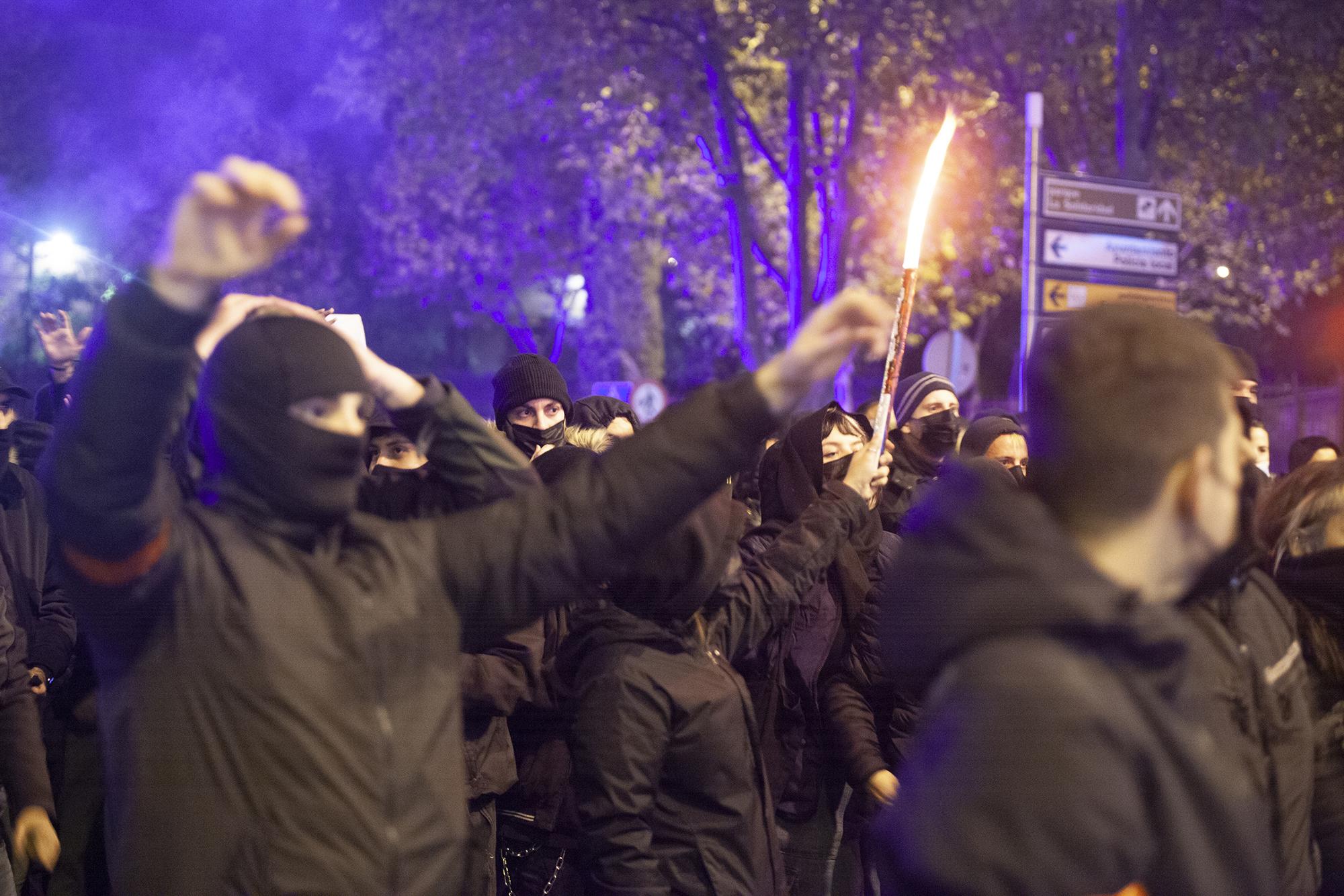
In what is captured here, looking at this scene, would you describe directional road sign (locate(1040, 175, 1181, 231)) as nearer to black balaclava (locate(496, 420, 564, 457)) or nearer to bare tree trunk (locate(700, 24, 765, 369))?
black balaclava (locate(496, 420, 564, 457))

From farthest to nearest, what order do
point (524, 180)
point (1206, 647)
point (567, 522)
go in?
point (524, 180) → point (1206, 647) → point (567, 522)

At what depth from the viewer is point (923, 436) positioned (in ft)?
20.1

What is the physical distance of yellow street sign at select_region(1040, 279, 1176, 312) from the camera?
10438mm

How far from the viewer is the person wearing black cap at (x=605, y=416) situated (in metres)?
6.03

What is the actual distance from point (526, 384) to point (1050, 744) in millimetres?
4230

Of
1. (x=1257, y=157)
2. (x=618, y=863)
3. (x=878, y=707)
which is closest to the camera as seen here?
(x=618, y=863)

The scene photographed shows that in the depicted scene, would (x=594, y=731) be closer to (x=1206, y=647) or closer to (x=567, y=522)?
(x=567, y=522)

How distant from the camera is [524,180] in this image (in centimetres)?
2414

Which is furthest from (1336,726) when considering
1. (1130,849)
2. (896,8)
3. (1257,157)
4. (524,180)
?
(524,180)

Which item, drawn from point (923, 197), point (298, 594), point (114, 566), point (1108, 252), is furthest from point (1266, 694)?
point (1108, 252)

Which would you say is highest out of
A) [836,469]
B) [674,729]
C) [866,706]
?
[836,469]

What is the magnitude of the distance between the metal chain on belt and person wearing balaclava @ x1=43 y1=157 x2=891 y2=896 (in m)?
1.89

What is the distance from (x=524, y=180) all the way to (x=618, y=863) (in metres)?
21.7

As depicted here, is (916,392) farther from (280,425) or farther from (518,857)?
(280,425)
